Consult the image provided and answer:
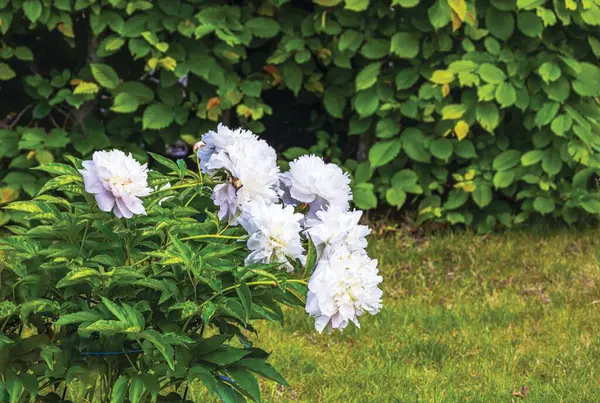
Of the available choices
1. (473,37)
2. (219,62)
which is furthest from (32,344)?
(473,37)

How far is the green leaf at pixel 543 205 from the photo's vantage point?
15.6 ft

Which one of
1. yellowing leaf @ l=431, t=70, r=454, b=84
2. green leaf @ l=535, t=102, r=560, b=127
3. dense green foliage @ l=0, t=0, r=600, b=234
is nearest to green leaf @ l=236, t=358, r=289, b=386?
dense green foliage @ l=0, t=0, r=600, b=234

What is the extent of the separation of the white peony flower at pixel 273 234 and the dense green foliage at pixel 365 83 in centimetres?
264

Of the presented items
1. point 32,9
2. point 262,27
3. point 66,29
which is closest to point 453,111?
point 262,27

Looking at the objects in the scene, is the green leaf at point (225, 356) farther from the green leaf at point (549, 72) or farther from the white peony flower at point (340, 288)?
the green leaf at point (549, 72)

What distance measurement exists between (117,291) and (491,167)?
3198mm

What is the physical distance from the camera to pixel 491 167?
486cm

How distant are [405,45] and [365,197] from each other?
2.63 feet

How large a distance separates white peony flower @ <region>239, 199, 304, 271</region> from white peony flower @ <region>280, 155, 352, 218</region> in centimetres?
17

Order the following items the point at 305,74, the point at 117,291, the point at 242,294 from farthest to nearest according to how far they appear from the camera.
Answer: the point at 305,74 → the point at 117,291 → the point at 242,294

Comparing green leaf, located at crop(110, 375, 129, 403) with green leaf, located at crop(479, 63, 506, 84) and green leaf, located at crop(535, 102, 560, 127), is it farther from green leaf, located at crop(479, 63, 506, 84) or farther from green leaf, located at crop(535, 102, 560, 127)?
green leaf, located at crop(535, 102, 560, 127)

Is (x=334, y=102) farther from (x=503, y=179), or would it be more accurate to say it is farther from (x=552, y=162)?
(x=552, y=162)

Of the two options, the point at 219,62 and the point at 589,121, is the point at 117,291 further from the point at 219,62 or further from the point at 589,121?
the point at 589,121

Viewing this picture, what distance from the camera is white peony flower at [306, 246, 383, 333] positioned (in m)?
1.88
